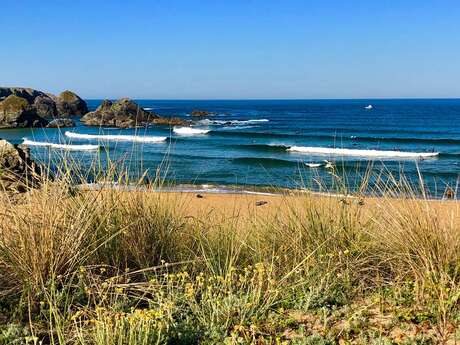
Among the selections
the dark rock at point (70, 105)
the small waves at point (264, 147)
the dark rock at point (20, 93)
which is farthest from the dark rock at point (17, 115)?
the dark rock at point (20, 93)

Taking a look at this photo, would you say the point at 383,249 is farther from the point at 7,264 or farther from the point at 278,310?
the point at 7,264

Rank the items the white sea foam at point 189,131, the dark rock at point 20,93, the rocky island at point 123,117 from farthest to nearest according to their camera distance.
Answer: the dark rock at point 20,93, the rocky island at point 123,117, the white sea foam at point 189,131

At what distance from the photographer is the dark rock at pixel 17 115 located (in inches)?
1901

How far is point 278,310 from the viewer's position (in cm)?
356

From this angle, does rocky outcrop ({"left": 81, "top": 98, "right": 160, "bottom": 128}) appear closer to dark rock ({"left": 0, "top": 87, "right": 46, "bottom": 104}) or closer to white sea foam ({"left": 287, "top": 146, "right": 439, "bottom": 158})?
white sea foam ({"left": 287, "top": 146, "right": 439, "bottom": 158})

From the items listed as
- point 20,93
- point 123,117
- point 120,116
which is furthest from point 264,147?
point 20,93

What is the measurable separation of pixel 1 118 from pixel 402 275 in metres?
50.8

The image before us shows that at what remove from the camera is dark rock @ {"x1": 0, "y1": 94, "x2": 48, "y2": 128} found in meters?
48.3

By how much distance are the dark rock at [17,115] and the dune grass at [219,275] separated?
155 ft

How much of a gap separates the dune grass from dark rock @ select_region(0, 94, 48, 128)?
47253mm

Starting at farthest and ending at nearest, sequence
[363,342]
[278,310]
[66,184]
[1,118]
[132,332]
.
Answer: [1,118], [66,184], [278,310], [363,342], [132,332]

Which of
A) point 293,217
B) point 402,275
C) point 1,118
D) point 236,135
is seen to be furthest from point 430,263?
point 1,118

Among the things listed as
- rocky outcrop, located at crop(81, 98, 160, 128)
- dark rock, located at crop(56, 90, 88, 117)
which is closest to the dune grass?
rocky outcrop, located at crop(81, 98, 160, 128)

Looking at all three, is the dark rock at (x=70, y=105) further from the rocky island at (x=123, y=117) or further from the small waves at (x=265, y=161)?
the small waves at (x=265, y=161)
